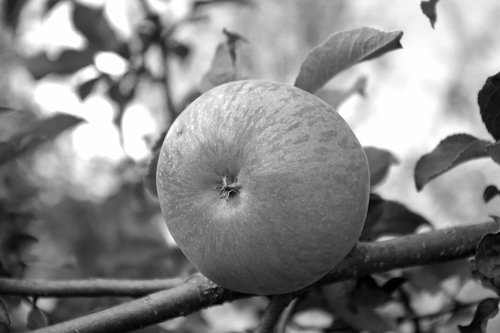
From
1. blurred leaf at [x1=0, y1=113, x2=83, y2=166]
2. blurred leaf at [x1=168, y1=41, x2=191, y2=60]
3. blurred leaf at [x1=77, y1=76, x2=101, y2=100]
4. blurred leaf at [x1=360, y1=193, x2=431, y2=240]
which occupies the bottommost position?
blurred leaf at [x1=360, y1=193, x2=431, y2=240]

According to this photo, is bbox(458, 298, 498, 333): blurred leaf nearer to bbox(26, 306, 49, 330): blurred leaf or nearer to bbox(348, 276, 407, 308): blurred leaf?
bbox(348, 276, 407, 308): blurred leaf

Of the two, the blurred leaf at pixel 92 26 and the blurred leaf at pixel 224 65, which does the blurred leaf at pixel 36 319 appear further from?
the blurred leaf at pixel 92 26

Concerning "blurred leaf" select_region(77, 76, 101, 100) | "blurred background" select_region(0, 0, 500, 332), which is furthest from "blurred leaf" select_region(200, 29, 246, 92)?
"blurred leaf" select_region(77, 76, 101, 100)

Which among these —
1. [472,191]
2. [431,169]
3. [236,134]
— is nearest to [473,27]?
[472,191]

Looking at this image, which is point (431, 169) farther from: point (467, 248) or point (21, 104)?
point (21, 104)

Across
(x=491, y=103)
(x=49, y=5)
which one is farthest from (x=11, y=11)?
(x=491, y=103)

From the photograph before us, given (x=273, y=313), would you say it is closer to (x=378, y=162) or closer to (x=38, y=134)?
(x=378, y=162)
